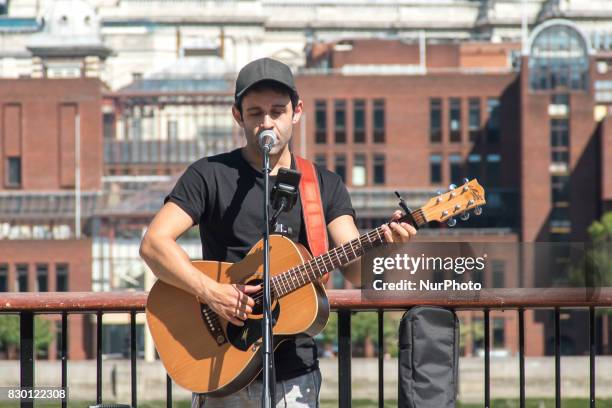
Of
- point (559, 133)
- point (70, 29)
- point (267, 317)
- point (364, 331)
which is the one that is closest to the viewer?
point (267, 317)

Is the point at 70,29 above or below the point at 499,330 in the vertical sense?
above

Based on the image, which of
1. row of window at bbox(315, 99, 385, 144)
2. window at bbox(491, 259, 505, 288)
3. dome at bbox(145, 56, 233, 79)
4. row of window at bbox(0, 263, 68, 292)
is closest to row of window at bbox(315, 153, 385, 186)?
row of window at bbox(315, 99, 385, 144)

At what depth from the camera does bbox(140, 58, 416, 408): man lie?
301 inches

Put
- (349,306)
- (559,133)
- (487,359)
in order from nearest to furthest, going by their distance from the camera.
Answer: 1. (349,306)
2. (487,359)
3. (559,133)

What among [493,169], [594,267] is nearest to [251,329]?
[594,267]

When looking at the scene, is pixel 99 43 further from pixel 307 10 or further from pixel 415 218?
pixel 415 218

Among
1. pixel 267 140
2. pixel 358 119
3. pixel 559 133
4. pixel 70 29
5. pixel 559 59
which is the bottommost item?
pixel 267 140

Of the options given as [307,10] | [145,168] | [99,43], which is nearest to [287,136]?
[145,168]

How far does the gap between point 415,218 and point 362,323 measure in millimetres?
67967

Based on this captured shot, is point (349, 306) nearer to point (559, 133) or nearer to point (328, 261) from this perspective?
point (328, 261)

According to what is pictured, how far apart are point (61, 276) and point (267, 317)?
2975 inches

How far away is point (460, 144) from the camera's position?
95062 mm

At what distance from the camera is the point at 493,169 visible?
94.7 metres

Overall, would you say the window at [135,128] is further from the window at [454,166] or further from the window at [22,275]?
the window at [454,166]
